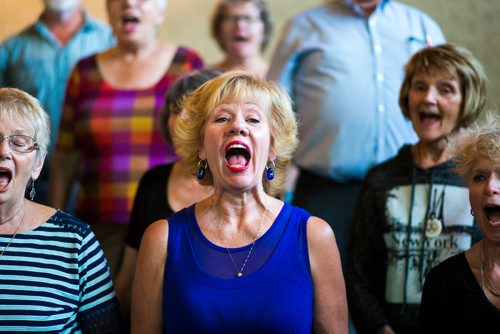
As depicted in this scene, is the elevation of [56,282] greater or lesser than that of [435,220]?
lesser

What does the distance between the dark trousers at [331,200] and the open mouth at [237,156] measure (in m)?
1.06

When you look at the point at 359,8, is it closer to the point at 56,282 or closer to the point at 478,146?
the point at 478,146

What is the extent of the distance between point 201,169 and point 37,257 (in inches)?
19.0

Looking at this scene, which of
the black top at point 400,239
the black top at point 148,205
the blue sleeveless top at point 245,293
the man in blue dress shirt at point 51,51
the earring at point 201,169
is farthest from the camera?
the man in blue dress shirt at point 51,51

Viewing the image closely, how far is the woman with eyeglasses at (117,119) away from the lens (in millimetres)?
3383

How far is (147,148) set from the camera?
3406mm

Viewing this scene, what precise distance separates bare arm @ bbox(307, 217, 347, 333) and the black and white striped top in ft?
1.74

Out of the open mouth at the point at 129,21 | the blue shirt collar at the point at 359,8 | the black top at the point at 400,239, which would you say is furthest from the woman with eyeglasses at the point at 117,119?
the black top at the point at 400,239

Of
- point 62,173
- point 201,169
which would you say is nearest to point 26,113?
point 201,169

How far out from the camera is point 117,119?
341cm

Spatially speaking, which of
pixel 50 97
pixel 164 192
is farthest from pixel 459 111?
pixel 50 97

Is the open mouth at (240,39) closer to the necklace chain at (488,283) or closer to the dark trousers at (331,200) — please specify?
the dark trousers at (331,200)

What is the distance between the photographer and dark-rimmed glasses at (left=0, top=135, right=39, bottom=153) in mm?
2170

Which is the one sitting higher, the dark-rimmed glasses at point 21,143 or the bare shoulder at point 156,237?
the dark-rimmed glasses at point 21,143
